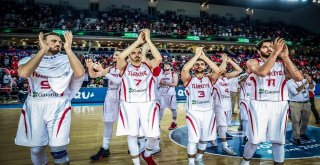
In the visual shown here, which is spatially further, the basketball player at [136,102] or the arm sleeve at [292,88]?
the arm sleeve at [292,88]

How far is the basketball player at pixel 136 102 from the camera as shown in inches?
170

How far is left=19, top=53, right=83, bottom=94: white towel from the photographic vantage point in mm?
3385

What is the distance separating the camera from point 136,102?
4.38m

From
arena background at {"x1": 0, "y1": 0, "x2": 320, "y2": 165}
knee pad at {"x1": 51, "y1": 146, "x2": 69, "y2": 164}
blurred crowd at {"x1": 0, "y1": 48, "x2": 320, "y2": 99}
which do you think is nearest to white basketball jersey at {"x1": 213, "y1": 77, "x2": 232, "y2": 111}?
arena background at {"x1": 0, "y1": 0, "x2": 320, "y2": 165}

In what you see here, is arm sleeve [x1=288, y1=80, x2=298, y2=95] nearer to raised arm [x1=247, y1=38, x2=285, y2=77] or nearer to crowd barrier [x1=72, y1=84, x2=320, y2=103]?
raised arm [x1=247, y1=38, x2=285, y2=77]

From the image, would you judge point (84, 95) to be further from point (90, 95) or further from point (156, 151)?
point (156, 151)

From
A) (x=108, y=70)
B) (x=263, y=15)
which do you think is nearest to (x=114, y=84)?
(x=108, y=70)

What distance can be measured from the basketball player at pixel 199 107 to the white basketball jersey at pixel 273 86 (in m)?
0.79

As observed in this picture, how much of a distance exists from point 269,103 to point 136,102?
218 centimetres

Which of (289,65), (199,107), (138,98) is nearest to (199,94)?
(199,107)

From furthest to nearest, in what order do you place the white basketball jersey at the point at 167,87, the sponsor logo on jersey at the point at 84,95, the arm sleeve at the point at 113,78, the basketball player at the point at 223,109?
the sponsor logo on jersey at the point at 84,95 → the white basketball jersey at the point at 167,87 → the basketball player at the point at 223,109 → the arm sleeve at the point at 113,78

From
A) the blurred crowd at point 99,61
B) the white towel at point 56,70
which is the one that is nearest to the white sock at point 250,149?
the white towel at point 56,70

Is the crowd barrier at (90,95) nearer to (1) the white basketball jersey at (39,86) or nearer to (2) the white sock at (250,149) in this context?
(1) the white basketball jersey at (39,86)

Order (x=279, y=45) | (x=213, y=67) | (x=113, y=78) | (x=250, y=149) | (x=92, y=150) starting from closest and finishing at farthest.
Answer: (x=279, y=45) < (x=250, y=149) < (x=213, y=67) < (x=113, y=78) < (x=92, y=150)
